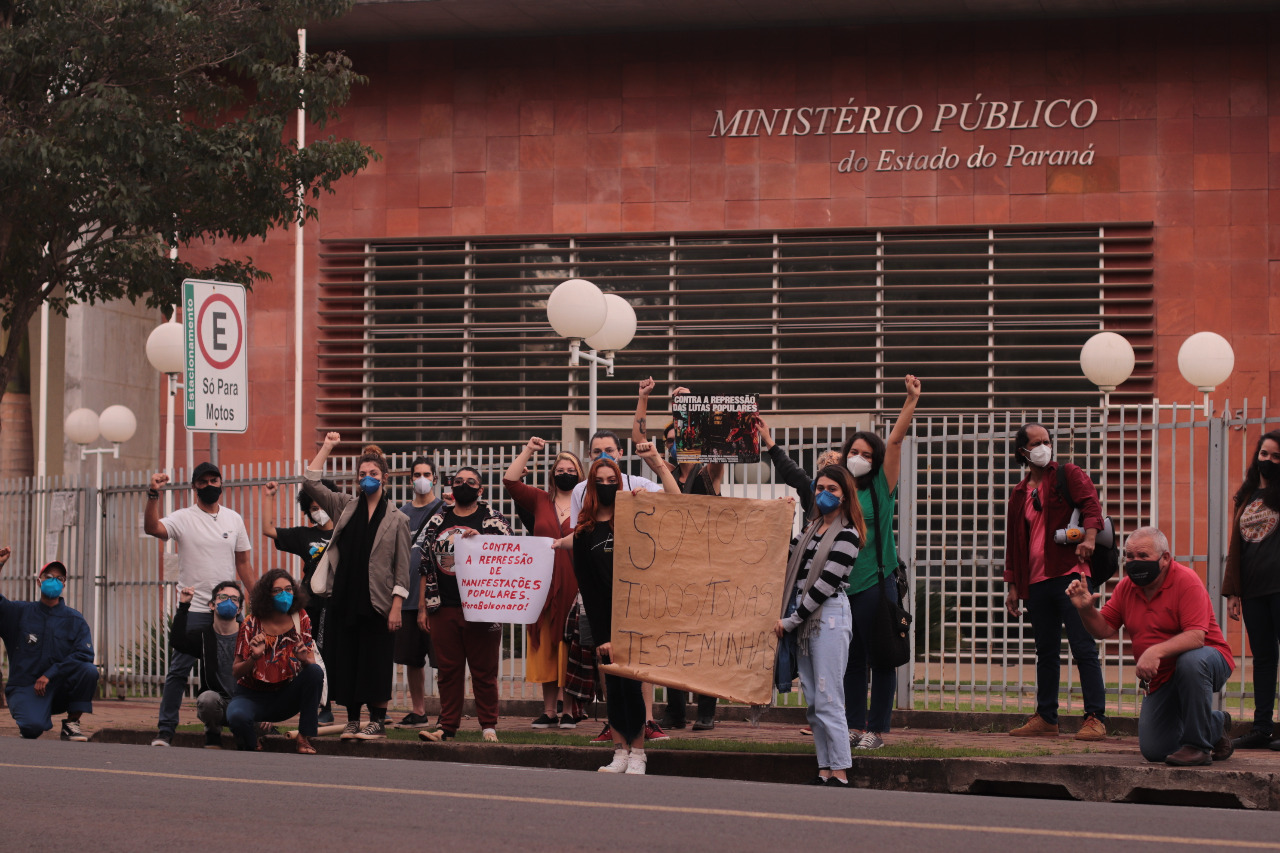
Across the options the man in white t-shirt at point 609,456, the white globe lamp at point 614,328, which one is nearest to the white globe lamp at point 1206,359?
the white globe lamp at point 614,328

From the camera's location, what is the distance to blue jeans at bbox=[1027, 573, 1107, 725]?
10531mm

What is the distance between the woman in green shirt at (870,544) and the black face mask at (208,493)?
15.9ft

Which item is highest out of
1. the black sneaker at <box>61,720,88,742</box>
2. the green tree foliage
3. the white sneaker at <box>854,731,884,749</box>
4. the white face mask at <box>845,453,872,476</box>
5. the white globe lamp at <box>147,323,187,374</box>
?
the green tree foliage

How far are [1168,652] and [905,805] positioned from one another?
2367mm

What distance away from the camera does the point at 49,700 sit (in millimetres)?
12602

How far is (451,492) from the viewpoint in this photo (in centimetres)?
1151

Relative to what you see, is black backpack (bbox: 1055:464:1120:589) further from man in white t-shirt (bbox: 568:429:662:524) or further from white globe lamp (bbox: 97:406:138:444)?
white globe lamp (bbox: 97:406:138:444)

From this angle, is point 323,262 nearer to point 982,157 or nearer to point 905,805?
point 982,157

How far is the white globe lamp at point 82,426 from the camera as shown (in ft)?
72.4

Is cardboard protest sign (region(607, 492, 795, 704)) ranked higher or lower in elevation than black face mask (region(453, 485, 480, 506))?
lower

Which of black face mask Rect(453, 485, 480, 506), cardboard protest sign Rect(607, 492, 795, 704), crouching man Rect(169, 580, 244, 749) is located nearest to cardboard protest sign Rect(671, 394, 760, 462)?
cardboard protest sign Rect(607, 492, 795, 704)

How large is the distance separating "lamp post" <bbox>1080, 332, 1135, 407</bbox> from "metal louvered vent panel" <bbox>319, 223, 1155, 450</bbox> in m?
3.97

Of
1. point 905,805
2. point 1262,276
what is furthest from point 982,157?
point 905,805

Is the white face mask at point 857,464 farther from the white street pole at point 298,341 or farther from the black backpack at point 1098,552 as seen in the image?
the white street pole at point 298,341
